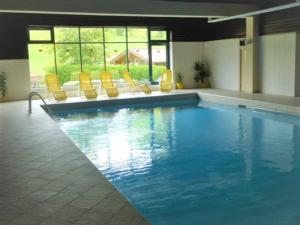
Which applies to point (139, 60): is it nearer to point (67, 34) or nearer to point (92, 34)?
point (92, 34)

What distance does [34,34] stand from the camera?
12766 millimetres

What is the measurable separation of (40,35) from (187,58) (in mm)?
5796

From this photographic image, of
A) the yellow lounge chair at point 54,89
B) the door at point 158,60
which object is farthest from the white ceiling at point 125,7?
the door at point 158,60

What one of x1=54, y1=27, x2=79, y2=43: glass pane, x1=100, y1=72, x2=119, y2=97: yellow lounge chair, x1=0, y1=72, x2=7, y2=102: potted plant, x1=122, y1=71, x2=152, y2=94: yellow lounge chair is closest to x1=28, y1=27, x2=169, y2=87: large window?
x1=54, y1=27, x2=79, y2=43: glass pane

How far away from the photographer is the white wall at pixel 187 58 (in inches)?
589

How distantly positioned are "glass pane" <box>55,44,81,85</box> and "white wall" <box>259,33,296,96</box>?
6556 mm

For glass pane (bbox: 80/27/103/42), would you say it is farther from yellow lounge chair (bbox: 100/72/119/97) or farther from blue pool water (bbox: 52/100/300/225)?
blue pool water (bbox: 52/100/300/225)

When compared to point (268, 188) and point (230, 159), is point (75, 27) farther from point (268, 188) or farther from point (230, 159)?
point (268, 188)

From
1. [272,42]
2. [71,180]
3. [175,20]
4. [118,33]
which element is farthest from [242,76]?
[71,180]

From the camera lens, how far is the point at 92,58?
1416 centimetres

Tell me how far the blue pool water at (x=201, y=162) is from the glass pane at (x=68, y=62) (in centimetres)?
408

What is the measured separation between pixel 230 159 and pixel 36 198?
3.15m

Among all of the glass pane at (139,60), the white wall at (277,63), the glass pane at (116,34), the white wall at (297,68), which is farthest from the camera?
the glass pane at (139,60)

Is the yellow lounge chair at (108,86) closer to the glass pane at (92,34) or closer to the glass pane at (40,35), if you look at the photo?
the glass pane at (92,34)
